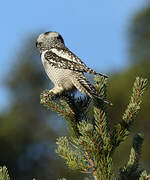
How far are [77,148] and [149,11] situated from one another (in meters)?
26.3

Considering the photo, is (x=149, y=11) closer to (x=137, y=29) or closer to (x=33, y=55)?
(x=137, y=29)

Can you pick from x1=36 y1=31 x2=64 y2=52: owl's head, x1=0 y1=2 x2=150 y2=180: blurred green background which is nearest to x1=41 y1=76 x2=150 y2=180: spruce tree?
x1=36 y1=31 x2=64 y2=52: owl's head

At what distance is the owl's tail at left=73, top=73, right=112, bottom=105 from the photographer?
3398 millimetres

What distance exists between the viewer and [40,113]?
2911 cm

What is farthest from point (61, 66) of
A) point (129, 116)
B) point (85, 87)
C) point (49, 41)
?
point (129, 116)

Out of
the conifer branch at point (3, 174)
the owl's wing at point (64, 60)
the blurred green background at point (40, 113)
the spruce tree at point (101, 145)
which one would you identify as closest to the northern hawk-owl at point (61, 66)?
the owl's wing at point (64, 60)

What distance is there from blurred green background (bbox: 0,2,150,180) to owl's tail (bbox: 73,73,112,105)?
1059 centimetres

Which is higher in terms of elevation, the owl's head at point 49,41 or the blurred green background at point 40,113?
Answer: the blurred green background at point 40,113

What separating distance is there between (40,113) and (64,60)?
24.2 meters

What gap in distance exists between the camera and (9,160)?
793 inches

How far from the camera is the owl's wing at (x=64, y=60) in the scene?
4707mm

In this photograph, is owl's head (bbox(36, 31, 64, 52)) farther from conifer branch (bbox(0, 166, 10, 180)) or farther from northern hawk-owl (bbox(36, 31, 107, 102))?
conifer branch (bbox(0, 166, 10, 180))

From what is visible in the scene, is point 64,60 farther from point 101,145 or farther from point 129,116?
point 101,145

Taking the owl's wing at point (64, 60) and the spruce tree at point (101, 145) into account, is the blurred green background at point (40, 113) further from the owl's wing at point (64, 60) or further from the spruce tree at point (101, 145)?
the spruce tree at point (101, 145)
